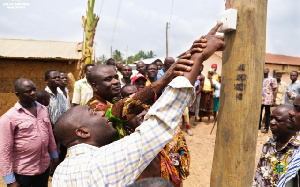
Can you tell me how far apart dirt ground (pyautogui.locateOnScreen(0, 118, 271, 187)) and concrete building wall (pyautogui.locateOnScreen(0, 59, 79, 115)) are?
4052 millimetres

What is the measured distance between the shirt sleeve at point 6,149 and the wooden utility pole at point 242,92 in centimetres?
224

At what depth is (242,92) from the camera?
148 cm

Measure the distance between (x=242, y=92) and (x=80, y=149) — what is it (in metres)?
1.05

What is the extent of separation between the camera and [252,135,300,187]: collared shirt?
2170mm

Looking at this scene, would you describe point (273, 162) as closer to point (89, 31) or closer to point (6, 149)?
point (6, 149)

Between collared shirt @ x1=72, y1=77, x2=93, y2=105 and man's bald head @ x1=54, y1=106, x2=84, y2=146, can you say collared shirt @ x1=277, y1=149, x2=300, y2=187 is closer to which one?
man's bald head @ x1=54, y1=106, x2=84, y2=146

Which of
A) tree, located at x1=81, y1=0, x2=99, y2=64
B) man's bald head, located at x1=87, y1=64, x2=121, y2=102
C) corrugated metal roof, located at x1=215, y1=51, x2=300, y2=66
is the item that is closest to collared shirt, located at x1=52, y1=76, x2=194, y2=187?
man's bald head, located at x1=87, y1=64, x2=121, y2=102

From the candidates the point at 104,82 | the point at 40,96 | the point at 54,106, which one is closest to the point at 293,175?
the point at 104,82

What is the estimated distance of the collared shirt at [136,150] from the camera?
1007 mm

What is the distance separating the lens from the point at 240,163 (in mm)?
1511

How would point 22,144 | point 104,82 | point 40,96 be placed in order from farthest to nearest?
point 40,96
point 22,144
point 104,82

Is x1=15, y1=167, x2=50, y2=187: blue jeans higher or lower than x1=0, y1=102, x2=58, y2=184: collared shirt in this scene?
lower

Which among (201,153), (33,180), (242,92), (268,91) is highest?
(242,92)

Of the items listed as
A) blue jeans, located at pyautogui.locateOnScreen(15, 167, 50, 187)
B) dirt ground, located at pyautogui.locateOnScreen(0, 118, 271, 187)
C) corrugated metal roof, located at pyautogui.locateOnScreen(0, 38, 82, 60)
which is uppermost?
corrugated metal roof, located at pyautogui.locateOnScreen(0, 38, 82, 60)
